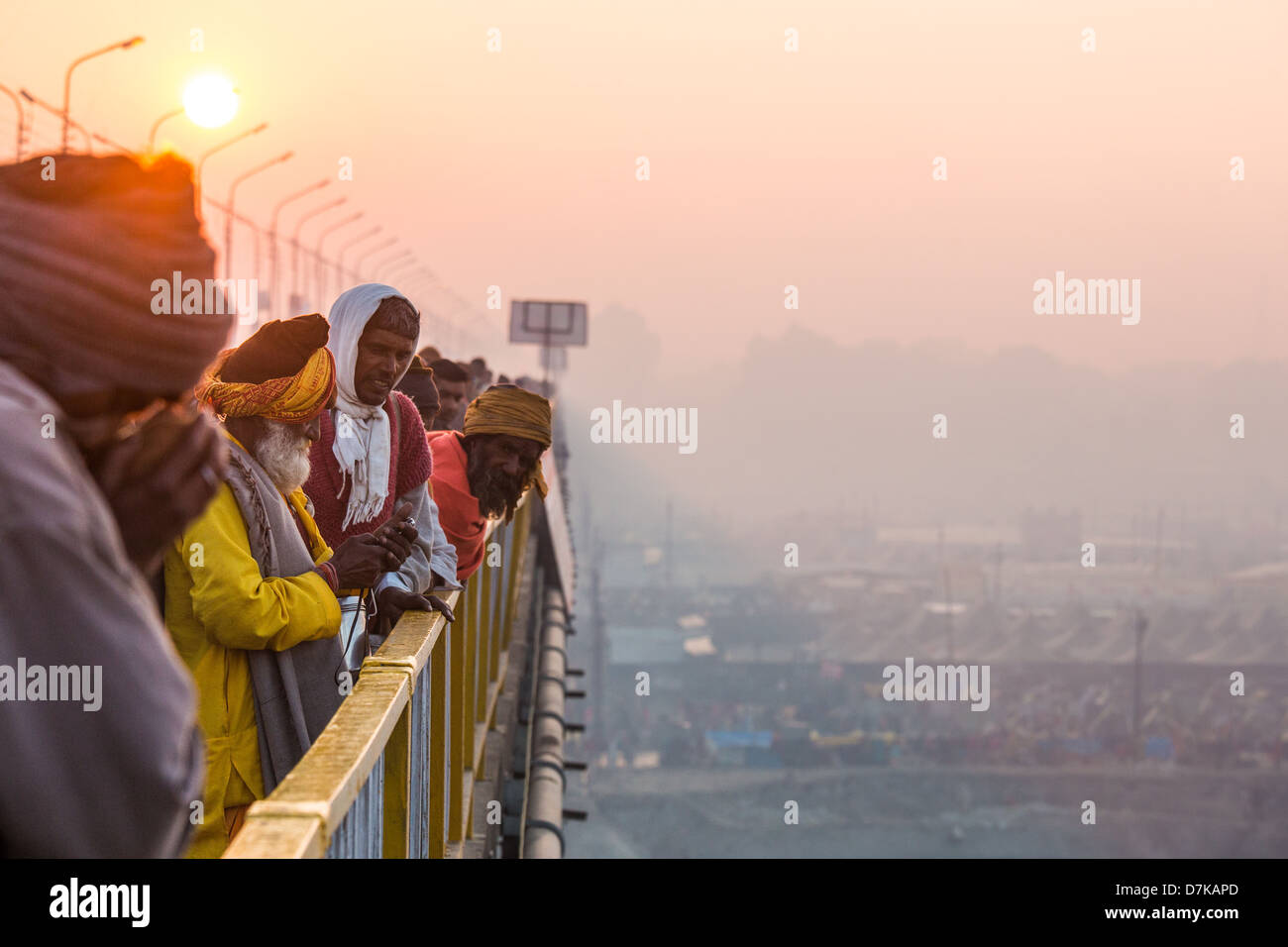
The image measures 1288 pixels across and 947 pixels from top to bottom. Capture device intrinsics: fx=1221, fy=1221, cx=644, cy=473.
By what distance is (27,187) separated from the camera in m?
1.47

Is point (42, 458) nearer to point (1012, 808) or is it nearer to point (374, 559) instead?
point (374, 559)

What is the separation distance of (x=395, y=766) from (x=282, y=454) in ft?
2.74

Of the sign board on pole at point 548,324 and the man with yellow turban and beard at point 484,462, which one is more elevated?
the sign board on pole at point 548,324

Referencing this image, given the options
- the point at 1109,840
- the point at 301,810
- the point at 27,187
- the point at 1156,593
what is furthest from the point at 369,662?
the point at 1156,593

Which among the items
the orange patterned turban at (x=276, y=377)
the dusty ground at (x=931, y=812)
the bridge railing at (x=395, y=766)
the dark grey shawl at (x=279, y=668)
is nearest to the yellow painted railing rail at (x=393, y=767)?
the bridge railing at (x=395, y=766)

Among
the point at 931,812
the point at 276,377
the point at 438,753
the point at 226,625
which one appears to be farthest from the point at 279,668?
the point at 931,812

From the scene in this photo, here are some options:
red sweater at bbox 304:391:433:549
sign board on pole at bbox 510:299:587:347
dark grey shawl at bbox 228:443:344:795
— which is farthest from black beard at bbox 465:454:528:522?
sign board on pole at bbox 510:299:587:347

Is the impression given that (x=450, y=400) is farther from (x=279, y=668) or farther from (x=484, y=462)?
(x=279, y=668)

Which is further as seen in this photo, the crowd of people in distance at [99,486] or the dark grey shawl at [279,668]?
the dark grey shawl at [279,668]

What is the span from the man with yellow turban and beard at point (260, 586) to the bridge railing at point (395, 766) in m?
0.20

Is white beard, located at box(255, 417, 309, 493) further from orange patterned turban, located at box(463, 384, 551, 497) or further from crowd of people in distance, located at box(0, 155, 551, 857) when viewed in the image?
orange patterned turban, located at box(463, 384, 551, 497)

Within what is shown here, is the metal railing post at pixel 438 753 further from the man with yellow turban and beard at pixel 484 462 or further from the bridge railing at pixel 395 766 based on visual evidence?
the man with yellow turban and beard at pixel 484 462

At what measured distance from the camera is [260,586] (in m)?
2.64

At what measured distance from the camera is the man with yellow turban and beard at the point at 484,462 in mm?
4871
